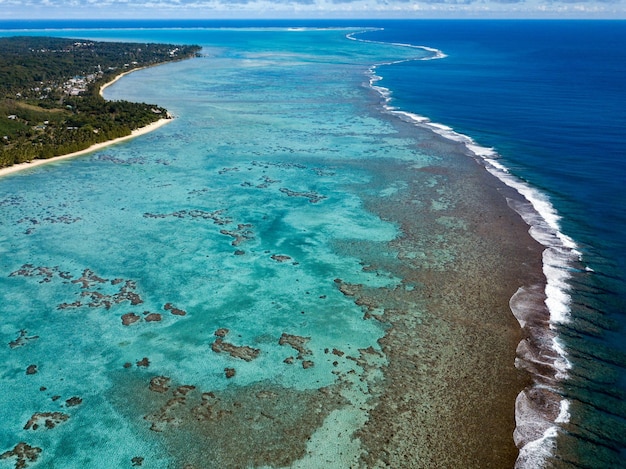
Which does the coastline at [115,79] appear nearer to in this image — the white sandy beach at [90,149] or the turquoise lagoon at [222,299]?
the white sandy beach at [90,149]

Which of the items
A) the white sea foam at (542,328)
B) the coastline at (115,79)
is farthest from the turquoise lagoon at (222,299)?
the coastline at (115,79)

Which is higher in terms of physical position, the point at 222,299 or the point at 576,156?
the point at 576,156

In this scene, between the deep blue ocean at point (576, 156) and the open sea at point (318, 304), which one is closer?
the open sea at point (318, 304)

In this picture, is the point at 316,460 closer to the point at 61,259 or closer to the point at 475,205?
the point at 61,259

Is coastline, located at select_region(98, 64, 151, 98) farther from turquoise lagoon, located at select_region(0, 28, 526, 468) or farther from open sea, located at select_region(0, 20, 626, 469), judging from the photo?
turquoise lagoon, located at select_region(0, 28, 526, 468)

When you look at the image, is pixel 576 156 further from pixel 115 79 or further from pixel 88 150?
pixel 115 79

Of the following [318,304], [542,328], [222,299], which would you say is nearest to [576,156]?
[542,328]
